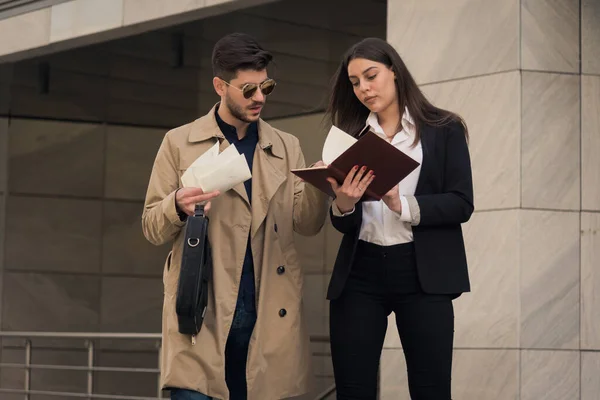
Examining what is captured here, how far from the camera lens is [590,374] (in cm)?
766

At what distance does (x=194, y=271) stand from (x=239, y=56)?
908mm

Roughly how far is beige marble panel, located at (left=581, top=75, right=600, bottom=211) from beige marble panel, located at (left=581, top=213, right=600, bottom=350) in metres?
0.12

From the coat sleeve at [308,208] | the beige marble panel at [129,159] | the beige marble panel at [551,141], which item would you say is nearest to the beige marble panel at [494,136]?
the beige marble panel at [551,141]

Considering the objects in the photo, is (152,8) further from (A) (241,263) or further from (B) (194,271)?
(B) (194,271)

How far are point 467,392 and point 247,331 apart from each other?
313 centimetres

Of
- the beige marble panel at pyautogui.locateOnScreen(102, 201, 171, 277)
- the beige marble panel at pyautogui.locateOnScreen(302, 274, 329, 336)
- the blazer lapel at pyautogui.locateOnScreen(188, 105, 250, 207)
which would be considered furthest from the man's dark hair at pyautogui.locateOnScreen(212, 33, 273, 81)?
the beige marble panel at pyautogui.locateOnScreen(102, 201, 171, 277)

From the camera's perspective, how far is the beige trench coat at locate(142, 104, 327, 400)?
15.7 ft

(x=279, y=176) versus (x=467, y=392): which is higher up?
(x=279, y=176)

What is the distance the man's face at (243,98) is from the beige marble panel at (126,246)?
10.8 meters

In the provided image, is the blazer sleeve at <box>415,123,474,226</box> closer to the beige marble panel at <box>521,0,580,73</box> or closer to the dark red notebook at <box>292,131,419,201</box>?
the dark red notebook at <box>292,131,419,201</box>

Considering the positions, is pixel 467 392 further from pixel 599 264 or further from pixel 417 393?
pixel 417 393

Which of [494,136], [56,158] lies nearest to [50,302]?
[56,158]

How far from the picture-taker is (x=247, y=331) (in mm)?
4867

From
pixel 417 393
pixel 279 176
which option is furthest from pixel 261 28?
pixel 417 393
